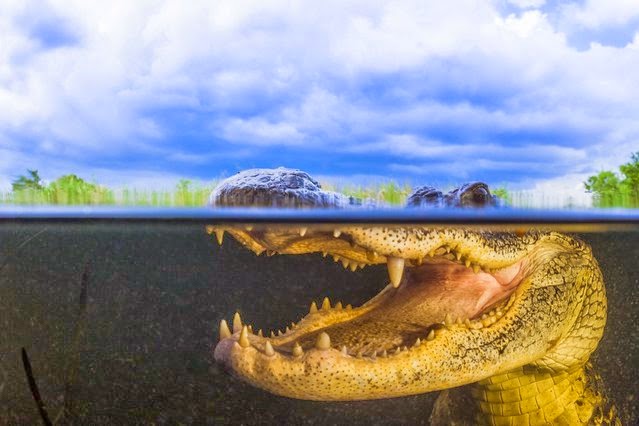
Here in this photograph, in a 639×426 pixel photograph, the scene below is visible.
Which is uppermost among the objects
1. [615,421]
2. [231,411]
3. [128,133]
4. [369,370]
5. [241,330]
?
[128,133]

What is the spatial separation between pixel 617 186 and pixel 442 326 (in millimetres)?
4063

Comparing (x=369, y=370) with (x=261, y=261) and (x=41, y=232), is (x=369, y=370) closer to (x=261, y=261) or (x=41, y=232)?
(x=41, y=232)

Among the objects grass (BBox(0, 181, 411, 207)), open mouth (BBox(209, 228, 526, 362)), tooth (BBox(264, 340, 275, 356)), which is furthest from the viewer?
grass (BBox(0, 181, 411, 207))

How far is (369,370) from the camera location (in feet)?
6.44

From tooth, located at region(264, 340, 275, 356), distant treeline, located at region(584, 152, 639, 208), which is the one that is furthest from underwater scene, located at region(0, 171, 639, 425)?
distant treeline, located at region(584, 152, 639, 208)

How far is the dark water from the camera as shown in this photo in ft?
19.5

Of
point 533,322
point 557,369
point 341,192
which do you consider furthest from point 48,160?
point 557,369

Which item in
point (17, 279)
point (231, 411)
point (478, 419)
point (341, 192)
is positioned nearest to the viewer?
point (478, 419)

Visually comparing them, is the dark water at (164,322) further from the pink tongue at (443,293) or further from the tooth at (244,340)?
the tooth at (244,340)

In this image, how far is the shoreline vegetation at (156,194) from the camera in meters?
3.60

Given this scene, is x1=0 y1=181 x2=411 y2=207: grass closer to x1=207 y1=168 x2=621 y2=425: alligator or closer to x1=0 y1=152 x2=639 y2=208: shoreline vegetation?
x1=0 y1=152 x2=639 y2=208: shoreline vegetation

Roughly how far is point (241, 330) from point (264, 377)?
184 millimetres

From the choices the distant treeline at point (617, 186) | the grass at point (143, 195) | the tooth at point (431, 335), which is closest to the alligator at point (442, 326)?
the tooth at point (431, 335)

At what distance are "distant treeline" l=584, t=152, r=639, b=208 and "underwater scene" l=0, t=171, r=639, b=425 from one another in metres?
0.19
